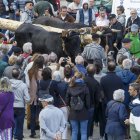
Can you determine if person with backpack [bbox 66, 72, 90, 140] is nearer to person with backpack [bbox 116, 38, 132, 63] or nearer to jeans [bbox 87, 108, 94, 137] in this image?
jeans [bbox 87, 108, 94, 137]

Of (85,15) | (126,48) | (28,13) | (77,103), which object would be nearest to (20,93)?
(77,103)

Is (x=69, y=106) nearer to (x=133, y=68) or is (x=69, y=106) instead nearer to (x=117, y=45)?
(x=133, y=68)

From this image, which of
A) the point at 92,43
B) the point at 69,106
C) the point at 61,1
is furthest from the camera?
the point at 61,1

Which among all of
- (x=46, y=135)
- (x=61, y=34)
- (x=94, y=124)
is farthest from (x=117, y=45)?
(x=46, y=135)

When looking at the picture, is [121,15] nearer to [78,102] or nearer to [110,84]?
[110,84]

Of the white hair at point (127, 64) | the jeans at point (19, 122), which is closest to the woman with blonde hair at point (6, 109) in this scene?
the jeans at point (19, 122)

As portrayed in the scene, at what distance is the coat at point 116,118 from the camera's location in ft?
55.4

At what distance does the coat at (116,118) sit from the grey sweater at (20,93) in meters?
1.83

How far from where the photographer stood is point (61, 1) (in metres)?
29.4

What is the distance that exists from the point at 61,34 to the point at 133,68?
3999 millimetres

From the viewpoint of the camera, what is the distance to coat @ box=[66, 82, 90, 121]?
17.4 metres

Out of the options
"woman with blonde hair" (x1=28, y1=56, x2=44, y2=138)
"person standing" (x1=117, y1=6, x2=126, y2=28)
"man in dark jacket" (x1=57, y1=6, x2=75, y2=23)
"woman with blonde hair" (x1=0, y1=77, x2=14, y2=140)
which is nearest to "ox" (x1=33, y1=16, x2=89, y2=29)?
"man in dark jacket" (x1=57, y1=6, x2=75, y2=23)

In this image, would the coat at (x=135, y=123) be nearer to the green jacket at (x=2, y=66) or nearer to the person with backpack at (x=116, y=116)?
the person with backpack at (x=116, y=116)

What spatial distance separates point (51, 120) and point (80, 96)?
152 cm
